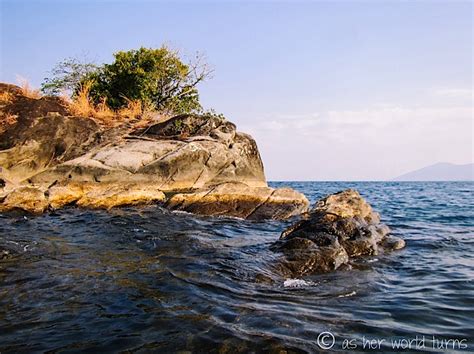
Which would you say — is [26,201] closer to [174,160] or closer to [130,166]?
[130,166]

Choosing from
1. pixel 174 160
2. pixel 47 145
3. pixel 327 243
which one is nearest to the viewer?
pixel 327 243

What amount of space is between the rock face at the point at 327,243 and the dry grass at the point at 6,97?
14.9 m

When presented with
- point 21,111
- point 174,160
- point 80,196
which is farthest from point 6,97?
point 174,160

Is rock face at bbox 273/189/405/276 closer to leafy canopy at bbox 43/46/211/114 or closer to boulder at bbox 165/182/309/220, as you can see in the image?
boulder at bbox 165/182/309/220

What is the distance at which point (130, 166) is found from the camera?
1561cm

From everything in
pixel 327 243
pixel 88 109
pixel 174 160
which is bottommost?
pixel 327 243

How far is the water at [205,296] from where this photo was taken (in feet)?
12.6

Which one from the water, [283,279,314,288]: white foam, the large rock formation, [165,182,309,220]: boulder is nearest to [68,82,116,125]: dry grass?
the large rock formation

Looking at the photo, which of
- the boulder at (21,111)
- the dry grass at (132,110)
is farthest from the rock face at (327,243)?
the boulder at (21,111)

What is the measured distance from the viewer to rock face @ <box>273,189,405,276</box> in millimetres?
6891

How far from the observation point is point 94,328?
3986 millimetres

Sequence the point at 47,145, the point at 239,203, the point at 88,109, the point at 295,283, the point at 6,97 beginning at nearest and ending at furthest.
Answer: the point at 295,283 → the point at 239,203 → the point at 47,145 → the point at 6,97 → the point at 88,109

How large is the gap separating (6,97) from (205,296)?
16.7m

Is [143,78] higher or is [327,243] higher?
[143,78]
